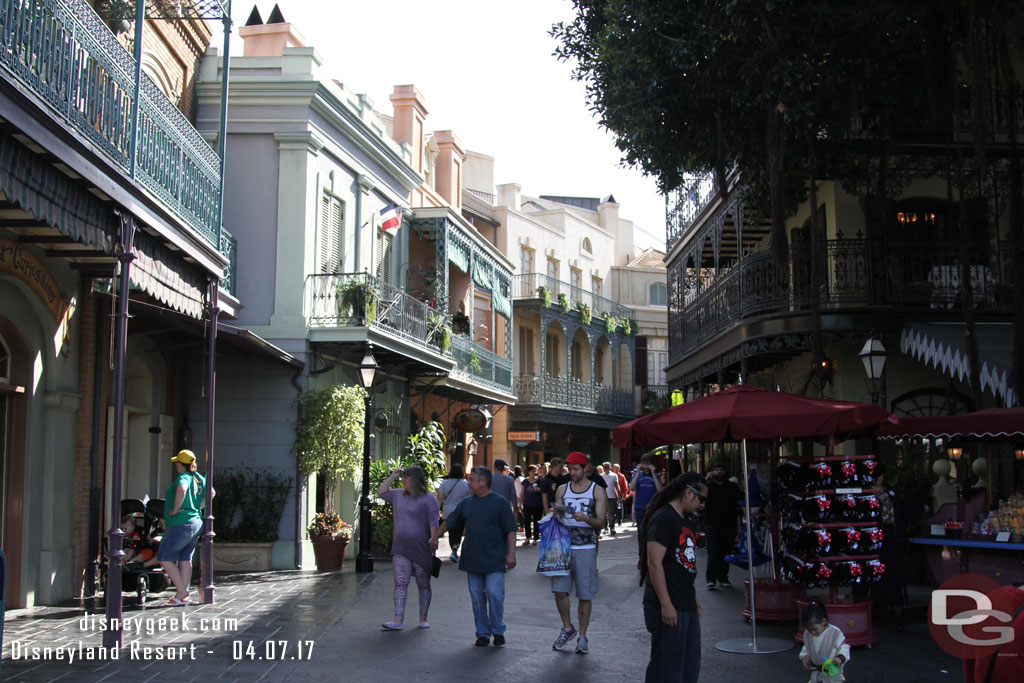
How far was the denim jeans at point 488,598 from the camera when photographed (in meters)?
9.78

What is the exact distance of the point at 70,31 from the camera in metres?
8.34

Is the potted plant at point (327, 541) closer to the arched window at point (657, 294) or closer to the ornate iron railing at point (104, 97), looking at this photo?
the ornate iron railing at point (104, 97)

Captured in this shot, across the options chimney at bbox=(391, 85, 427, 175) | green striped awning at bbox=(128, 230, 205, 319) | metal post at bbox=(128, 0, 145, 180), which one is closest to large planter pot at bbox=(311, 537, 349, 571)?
green striped awning at bbox=(128, 230, 205, 319)

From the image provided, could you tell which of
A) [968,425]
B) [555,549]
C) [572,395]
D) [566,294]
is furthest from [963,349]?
[566,294]

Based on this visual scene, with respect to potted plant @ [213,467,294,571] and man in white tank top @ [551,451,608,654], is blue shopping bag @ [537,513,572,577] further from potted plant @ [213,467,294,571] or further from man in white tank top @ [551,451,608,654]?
potted plant @ [213,467,294,571]

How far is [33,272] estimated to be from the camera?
10953mm

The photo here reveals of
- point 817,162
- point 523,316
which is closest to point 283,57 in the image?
point 817,162

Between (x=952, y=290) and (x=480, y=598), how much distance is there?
35.3 ft

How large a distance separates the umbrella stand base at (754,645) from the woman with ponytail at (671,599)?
304cm

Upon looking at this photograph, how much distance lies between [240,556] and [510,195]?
93.0ft

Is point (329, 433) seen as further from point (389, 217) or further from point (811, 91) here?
point (811, 91)

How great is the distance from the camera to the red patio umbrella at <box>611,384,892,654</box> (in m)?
9.94

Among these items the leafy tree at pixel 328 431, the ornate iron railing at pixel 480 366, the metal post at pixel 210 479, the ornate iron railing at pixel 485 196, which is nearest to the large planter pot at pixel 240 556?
the leafy tree at pixel 328 431

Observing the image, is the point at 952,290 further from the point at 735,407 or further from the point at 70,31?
the point at 70,31
